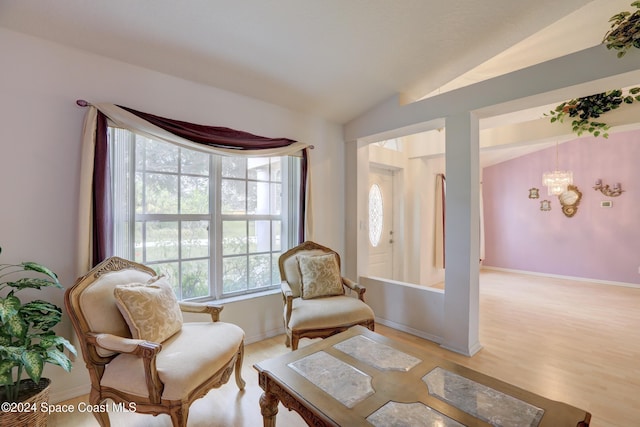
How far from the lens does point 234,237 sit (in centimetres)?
282

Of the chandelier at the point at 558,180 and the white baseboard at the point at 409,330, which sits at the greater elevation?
the chandelier at the point at 558,180

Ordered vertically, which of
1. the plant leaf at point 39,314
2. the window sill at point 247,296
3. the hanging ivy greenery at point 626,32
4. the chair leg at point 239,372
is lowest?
the chair leg at point 239,372

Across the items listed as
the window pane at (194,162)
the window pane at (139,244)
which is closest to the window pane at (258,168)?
the window pane at (194,162)

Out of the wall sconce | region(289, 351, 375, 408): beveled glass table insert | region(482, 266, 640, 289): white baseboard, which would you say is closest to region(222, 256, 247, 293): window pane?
region(289, 351, 375, 408): beveled glass table insert

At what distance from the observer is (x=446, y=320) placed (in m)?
2.72

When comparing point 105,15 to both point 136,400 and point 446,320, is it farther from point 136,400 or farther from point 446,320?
point 446,320

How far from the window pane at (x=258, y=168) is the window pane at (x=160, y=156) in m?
0.70

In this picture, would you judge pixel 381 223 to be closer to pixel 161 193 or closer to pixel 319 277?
pixel 319 277

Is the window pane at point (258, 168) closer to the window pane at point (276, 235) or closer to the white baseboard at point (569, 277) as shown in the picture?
the window pane at point (276, 235)

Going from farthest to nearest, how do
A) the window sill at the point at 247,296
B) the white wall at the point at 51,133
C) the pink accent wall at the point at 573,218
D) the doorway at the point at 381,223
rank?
the pink accent wall at the point at 573,218 → the doorway at the point at 381,223 → the window sill at the point at 247,296 → the white wall at the point at 51,133

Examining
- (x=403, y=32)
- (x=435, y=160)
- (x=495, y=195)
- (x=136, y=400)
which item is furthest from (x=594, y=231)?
(x=136, y=400)

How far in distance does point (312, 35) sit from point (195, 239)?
6.59 ft

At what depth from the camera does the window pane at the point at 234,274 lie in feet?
9.03

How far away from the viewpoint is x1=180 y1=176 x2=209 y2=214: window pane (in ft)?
8.27
